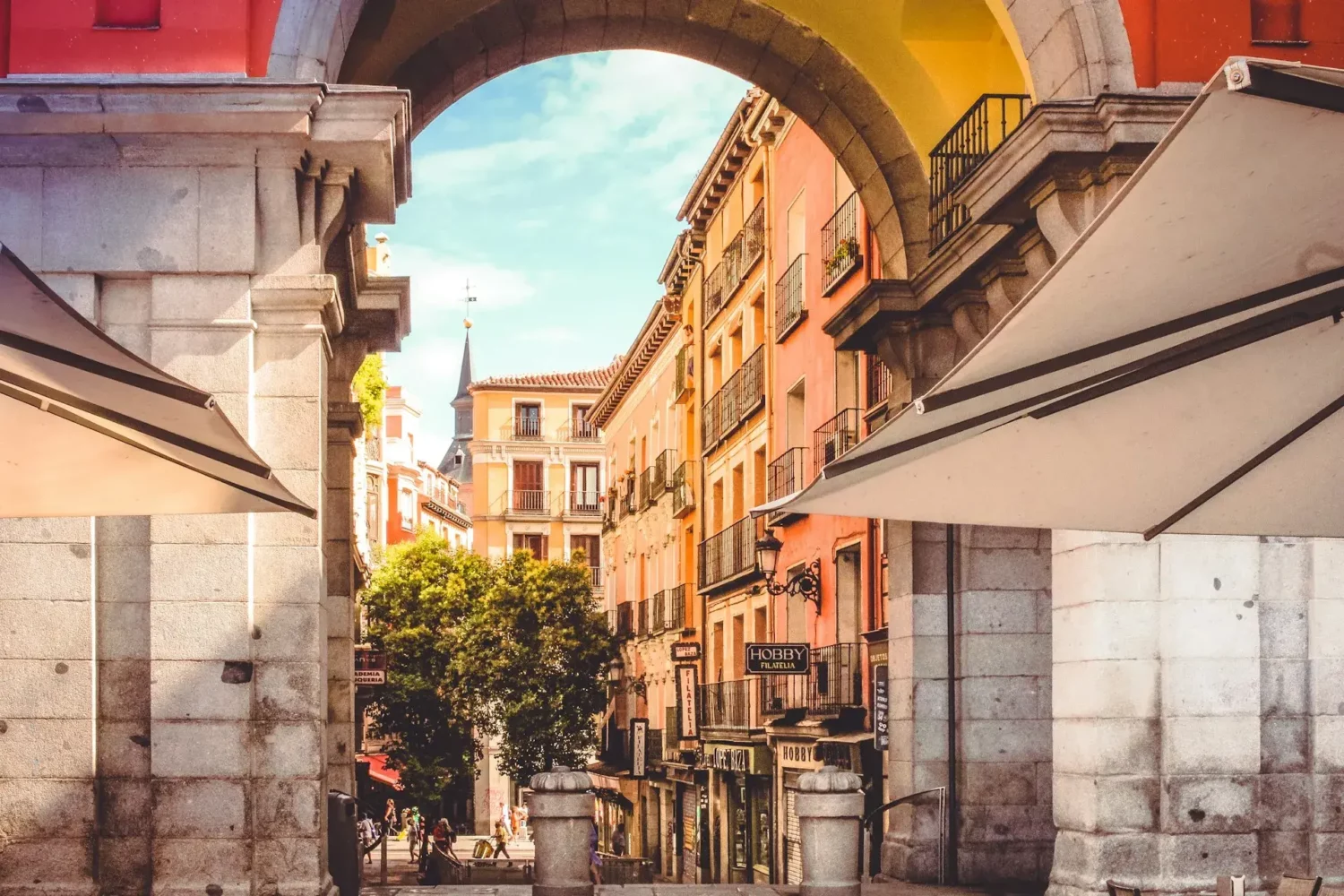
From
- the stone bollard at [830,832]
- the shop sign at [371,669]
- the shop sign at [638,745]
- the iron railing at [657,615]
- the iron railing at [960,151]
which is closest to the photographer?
the stone bollard at [830,832]

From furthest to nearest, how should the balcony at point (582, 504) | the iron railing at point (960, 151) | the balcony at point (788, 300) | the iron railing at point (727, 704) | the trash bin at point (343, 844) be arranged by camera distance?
1. the balcony at point (582, 504)
2. the iron railing at point (727, 704)
3. the balcony at point (788, 300)
4. the iron railing at point (960, 151)
5. the trash bin at point (343, 844)

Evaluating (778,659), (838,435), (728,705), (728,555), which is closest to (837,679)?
(778,659)

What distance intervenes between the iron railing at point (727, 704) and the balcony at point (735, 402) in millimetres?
5061

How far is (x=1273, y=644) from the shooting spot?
11945 millimetres

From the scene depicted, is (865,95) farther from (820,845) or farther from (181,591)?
(181,591)

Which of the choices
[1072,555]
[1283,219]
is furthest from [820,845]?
[1283,219]

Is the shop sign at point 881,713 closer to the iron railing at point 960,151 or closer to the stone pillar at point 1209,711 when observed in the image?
the iron railing at point 960,151

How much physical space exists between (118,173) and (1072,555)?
6584 millimetres

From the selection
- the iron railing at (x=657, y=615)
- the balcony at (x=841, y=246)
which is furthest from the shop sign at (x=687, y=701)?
the balcony at (x=841, y=246)

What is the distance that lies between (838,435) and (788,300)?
559 cm

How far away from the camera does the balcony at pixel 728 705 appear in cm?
3547

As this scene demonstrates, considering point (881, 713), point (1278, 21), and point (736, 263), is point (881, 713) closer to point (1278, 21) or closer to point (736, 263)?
point (1278, 21)

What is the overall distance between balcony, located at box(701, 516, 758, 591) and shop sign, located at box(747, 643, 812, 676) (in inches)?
305

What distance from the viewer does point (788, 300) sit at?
32594 mm
